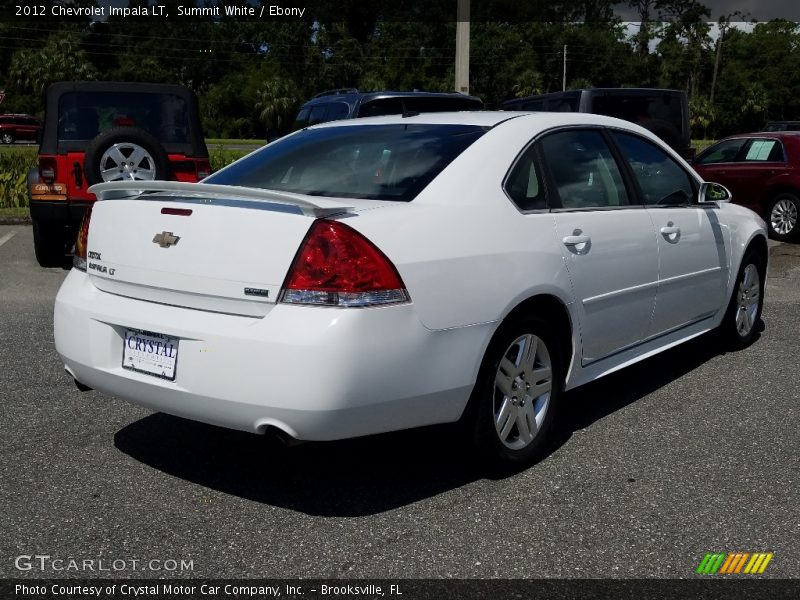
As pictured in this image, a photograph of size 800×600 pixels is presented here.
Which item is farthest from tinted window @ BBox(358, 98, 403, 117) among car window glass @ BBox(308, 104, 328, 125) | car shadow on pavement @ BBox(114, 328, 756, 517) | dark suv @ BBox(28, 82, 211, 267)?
car shadow on pavement @ BBox(114, 328, 756, 517)

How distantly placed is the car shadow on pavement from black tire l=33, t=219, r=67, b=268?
19.1 feet

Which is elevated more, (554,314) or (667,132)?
(667,132)

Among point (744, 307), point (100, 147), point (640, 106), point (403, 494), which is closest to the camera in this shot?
point (403, 494)

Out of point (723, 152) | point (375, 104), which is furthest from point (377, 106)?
point (723, 152)

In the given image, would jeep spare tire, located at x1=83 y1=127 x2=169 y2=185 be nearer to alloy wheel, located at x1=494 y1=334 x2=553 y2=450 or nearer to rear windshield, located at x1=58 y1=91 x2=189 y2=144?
rear windshield, located at x1=58 y1=91 x2=189 y2=144

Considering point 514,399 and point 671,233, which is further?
point 671,233

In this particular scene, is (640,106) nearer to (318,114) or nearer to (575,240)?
(318,114)

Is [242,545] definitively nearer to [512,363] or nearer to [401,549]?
[401,549]

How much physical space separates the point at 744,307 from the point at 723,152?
8.42 metres

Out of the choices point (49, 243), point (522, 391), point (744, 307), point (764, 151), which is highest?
point (764, 151)

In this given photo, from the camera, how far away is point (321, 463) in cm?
420

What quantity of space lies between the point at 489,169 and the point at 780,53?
93899 mm

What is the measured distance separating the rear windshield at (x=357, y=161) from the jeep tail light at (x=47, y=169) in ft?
17.7

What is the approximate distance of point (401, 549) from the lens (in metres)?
3.32
